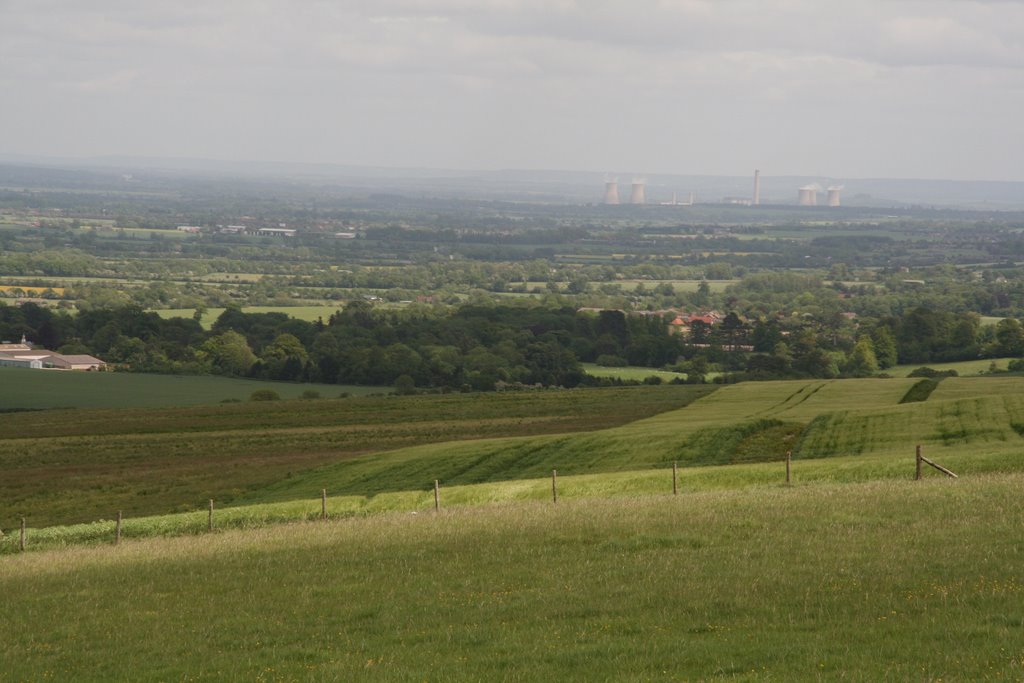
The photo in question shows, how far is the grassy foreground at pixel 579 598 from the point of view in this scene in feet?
51.9

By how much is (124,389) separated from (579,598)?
8460 centimetres

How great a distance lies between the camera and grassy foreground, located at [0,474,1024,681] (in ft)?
51.9

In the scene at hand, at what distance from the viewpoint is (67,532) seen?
36312 mm

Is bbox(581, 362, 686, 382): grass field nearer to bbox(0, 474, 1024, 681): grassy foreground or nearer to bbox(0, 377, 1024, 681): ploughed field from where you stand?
bbox(0, 377, 1024, 681): ploughed field

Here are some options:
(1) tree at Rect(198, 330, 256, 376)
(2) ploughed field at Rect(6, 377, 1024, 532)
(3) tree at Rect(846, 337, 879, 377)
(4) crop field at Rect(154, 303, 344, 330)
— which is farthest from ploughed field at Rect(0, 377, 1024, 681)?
(4) crop field at Rect(154, 303, 344, 330)

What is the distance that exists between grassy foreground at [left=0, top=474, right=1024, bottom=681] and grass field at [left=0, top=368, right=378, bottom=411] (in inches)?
2496

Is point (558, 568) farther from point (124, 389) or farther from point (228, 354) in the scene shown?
point (228, 354)

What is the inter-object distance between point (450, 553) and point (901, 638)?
1051cm

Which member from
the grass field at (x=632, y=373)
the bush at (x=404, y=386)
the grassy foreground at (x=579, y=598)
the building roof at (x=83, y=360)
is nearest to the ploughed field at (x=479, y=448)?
the grassy foreground at (x=579, y=598)

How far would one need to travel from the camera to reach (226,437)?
65188 millimetres

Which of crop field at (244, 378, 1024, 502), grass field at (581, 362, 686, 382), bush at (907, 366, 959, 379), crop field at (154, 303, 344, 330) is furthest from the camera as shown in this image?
crop field at (154, 303, 344, 330)

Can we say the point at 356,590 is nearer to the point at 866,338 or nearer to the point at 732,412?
the point at 732,412

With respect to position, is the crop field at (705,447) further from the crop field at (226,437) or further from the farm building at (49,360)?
the farm building at (49,360)

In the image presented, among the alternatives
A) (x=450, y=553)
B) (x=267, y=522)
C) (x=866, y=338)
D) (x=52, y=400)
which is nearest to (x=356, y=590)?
(x=450, y=553)
